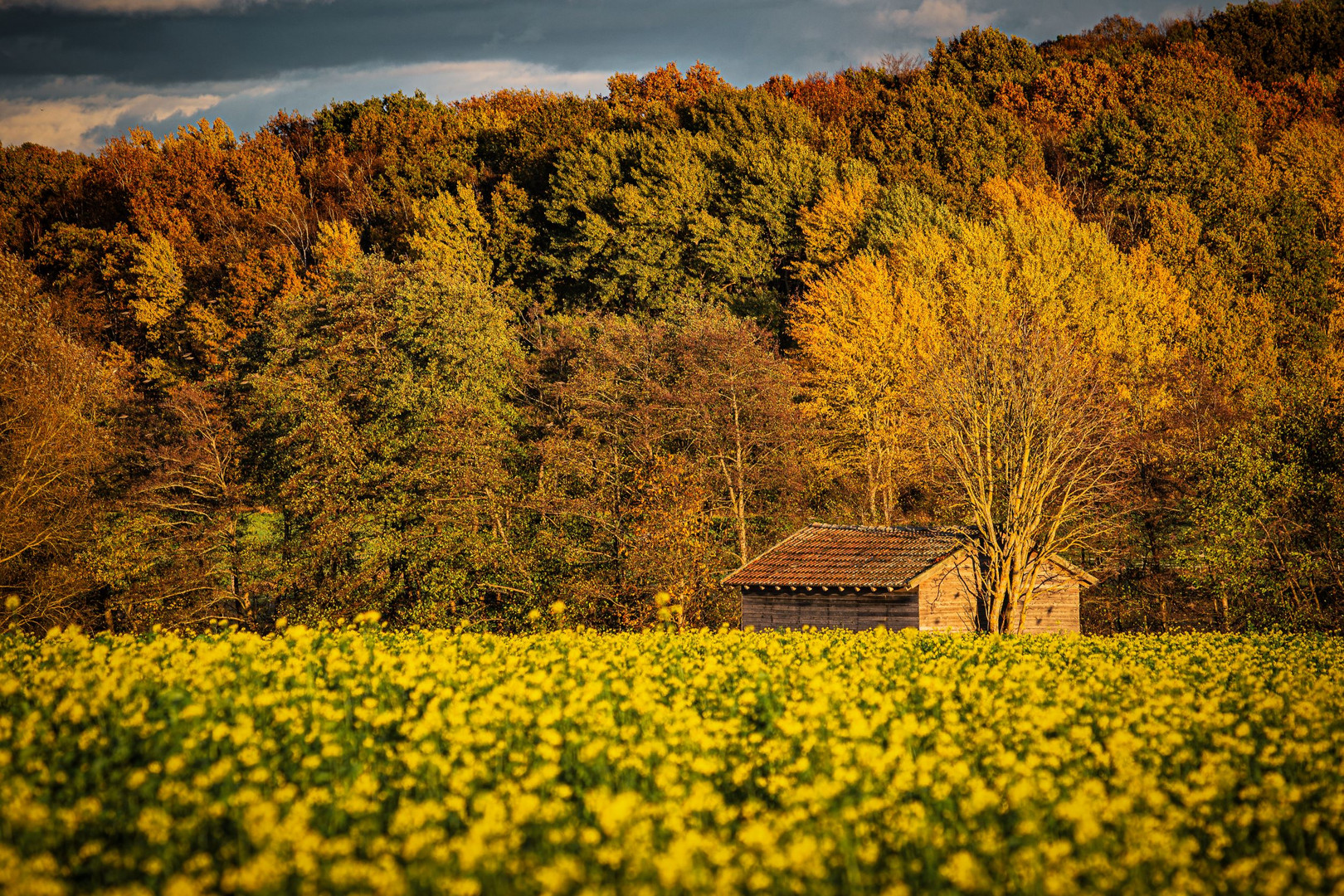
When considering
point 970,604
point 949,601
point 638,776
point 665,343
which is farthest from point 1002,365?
point 638,776

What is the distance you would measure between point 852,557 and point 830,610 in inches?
88.6

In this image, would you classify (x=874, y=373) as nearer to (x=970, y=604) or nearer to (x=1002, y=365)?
(x=1002, y=365)

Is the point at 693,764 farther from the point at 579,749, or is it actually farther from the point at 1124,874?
the point at 1124,874

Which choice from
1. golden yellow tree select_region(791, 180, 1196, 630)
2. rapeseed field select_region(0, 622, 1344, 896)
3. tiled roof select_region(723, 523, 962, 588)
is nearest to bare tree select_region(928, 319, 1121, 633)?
golden yellow tree select_region(791, 180, 1196, 630)

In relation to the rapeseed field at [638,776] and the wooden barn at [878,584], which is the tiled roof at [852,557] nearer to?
the wooden barn at [878,584]

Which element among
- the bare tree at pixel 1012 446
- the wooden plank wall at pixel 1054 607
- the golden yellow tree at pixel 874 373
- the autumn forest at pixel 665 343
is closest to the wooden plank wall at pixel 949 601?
the bare tree at pixel 1012 446

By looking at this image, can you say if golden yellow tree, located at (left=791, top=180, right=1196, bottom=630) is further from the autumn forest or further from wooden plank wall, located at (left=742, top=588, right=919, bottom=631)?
wooden plank wall, located at (left=742, top=588, right=919, bottom=631)

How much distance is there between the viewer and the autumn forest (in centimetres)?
3544

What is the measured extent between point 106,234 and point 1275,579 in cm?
6755

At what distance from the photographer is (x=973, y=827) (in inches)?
256

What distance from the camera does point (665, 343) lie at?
45.5 m

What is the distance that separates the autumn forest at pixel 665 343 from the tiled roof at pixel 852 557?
113 inches

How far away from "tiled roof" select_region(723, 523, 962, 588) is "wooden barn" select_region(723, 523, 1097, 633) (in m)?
0.03

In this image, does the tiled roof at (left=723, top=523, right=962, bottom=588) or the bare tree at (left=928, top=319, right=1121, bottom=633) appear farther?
the bare tree at (left=928, top=319, right=1121, bottom=633)
